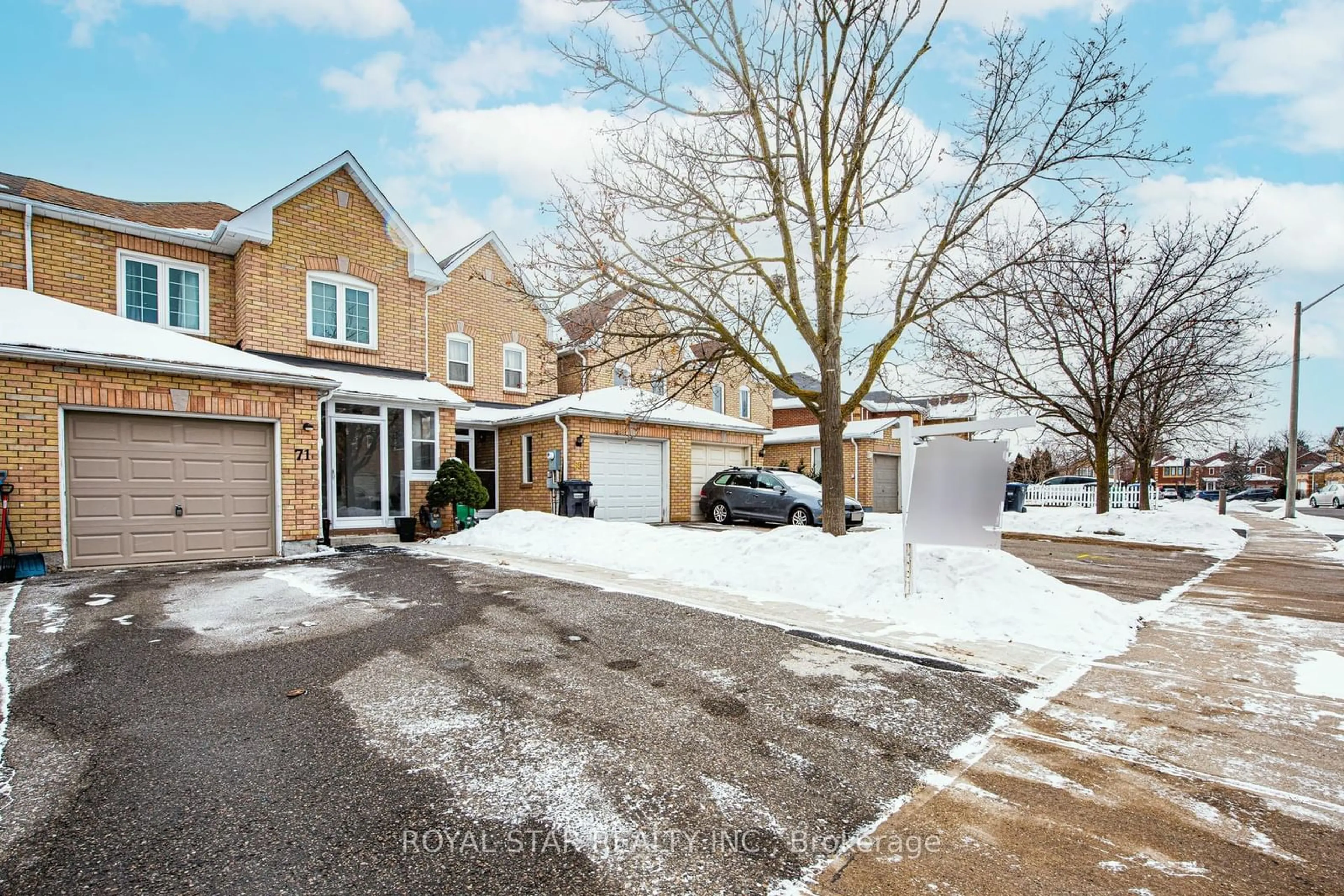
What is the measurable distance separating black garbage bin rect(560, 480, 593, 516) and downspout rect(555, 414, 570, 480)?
664 millimetres

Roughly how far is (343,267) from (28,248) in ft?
15.6

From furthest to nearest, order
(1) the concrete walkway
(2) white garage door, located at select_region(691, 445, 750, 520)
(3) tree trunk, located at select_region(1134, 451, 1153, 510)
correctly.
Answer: (3) tree trunk, located at select_region(1134, 451, 1153, 510)
(2) white garage door, located at select_region(691, 445, 750, 520)
(1) the concrete walkway

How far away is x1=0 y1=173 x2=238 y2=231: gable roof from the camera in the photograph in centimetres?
1164

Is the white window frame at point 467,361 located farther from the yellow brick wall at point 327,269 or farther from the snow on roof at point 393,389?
the snow on roof at point 393,389

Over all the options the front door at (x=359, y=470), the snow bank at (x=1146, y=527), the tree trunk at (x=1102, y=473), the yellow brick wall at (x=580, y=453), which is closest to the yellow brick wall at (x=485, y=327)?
the yellow brick wall at (x=580, y=453)

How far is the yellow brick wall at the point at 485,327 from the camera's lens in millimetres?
16594

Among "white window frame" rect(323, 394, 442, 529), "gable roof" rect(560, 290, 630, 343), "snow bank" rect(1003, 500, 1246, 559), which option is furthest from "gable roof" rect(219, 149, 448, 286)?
"snow bank" rect(1003, 500, 1246, 559)

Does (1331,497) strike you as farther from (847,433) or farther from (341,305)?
(341,305)

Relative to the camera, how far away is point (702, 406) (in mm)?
20719

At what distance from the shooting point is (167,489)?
873 centimetres

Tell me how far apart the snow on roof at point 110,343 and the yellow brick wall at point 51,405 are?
225mm

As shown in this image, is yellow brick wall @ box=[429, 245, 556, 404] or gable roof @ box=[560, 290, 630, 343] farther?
yellow brick wall @ box=[429, 245, 556, 404]

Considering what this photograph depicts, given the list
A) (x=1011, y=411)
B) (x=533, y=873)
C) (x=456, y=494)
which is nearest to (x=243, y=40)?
(x=456, y=494)

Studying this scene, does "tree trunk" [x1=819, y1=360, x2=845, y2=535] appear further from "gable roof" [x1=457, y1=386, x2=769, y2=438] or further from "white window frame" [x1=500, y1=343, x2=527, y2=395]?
"white window frame" [x1=500, y1=343, x2=527, y2=395]
